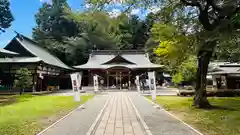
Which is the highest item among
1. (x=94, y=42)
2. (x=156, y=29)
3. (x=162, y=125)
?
(x=94, y=42)

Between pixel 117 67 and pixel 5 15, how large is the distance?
2267 cm

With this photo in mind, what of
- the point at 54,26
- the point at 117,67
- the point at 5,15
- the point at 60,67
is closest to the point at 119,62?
the point at 117,67

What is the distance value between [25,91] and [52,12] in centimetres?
3836

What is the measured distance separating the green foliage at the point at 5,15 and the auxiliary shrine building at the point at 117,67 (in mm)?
15445

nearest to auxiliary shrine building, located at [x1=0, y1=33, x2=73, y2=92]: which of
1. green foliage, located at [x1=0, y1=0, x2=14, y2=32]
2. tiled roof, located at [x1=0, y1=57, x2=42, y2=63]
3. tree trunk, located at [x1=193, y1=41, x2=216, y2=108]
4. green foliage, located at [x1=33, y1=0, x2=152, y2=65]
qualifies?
tiled roof, located at [x1=0, y1=57, x2=42, y2=63]

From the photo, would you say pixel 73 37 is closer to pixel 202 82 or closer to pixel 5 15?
pixel 5 15

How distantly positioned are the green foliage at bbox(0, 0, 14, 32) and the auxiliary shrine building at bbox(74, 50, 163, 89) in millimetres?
15445

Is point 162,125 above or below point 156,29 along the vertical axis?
below

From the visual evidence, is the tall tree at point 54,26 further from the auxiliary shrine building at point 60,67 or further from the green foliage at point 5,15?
the auxiliary shrine building at point 60,67

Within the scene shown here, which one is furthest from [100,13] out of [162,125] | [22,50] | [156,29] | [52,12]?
[52,12]

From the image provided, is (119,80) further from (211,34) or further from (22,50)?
(211,34)

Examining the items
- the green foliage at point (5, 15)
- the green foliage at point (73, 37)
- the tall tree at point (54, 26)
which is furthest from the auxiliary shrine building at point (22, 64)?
the tall tree at point (54, 26)

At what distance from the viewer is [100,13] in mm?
14492

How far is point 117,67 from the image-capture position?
42906 millimetres
